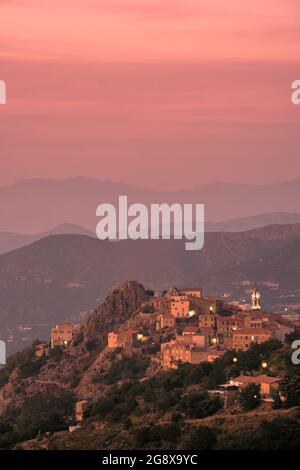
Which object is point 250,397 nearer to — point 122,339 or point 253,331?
point 253,331

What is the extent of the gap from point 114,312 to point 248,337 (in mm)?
30448

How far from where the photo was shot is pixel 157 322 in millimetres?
145000

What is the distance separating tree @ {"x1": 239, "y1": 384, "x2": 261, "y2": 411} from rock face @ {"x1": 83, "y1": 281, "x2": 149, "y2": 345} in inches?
2123

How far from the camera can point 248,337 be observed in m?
128

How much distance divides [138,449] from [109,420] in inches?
647

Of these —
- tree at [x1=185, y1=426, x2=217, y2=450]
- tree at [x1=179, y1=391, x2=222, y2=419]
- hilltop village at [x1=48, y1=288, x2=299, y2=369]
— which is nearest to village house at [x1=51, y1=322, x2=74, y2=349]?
hilltop village at [x1=48, y1=288, x2=299, y2=369]

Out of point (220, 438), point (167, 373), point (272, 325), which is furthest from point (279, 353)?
point (220, 438)

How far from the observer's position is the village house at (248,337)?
12669 centimetres

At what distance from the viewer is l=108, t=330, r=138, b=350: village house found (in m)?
143

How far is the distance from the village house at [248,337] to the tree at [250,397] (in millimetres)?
25407

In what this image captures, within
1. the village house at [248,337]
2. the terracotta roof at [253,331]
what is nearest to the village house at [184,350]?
the village house at [248,337]

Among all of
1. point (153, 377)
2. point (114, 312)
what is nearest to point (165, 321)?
point (114, 312)

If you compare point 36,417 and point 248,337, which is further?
point 248,337

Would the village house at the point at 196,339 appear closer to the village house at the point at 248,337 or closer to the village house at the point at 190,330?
the village house at the point at 190,330
